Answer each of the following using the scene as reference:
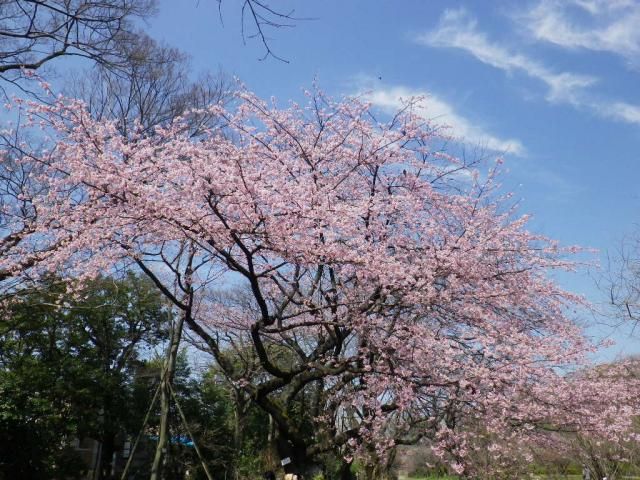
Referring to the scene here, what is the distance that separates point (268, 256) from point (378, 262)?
1485 mm

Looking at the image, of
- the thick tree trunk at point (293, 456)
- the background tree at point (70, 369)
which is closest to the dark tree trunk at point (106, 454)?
the background tree at point (70, 369)

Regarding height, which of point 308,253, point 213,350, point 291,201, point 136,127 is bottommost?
point 213,350

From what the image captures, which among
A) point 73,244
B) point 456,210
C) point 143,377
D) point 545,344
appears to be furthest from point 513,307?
point 143,377

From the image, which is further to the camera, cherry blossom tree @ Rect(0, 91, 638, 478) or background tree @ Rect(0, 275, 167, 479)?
background tree @ Rect(0, 275, 167, 479)

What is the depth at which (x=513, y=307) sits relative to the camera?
8.62 m

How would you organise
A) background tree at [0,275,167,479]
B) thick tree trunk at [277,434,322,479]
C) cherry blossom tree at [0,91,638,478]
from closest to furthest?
cherry blossom tree at [0,91,638,478] → thick tree trunk at [277,434,322,479] → background tree at [0,275,167,479]

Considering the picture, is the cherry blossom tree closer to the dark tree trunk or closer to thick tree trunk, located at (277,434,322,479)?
thick tree trunk, located at (277,434,322,479)

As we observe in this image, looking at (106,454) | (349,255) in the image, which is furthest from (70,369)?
(349,255)

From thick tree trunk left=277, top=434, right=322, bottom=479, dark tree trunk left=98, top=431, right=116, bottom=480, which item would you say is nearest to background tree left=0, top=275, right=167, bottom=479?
dark tree trunk left=98, top=431, right=116, bottom=480

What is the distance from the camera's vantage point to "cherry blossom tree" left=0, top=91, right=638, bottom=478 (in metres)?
6.27

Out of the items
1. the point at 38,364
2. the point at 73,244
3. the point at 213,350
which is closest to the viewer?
the point at 73,244

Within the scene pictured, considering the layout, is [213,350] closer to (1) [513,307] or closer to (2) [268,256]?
(2) [268,256]

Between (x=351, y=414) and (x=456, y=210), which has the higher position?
(x=456, y=210)

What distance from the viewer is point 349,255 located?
263 inches
